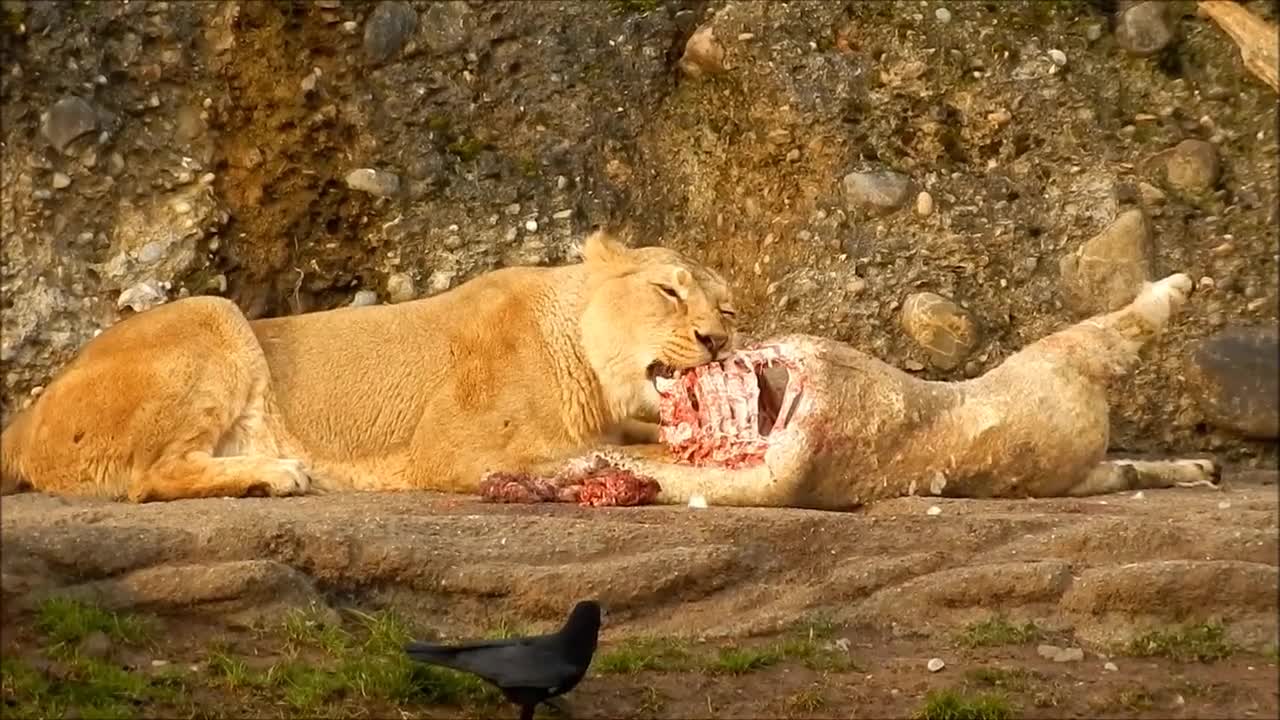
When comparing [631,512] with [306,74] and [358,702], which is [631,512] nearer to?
[358,702]

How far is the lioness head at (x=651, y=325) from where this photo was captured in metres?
8.51

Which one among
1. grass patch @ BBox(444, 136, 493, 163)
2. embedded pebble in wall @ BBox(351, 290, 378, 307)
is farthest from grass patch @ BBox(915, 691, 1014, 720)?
grass patch @ BBox(444, 136, 493, 163)

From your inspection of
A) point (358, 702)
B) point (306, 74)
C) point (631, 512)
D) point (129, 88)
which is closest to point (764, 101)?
point (306, 74)

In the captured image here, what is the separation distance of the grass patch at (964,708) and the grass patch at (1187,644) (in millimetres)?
718

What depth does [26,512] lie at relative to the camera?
7234 millimetres

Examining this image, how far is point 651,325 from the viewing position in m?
8.59

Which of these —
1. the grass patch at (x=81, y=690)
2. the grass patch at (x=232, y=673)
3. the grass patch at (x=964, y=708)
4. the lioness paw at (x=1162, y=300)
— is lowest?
the lioness paw at (x=1162, y=300)

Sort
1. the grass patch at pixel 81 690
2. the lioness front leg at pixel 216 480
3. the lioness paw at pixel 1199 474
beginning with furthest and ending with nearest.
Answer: the lioness paw at pixel 1199 474, the lioness front leg at pixel 216 480, the grass patch at pixel 81 690

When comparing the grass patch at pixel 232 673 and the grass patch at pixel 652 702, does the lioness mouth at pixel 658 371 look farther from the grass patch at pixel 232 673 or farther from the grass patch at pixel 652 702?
the grass patch at pixel 232 673

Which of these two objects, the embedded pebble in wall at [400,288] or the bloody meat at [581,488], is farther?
the embedded pebble in wall at [400,288]

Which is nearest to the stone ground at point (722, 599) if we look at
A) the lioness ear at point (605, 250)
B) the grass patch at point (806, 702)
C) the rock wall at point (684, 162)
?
the grass patch at point (806, 702)

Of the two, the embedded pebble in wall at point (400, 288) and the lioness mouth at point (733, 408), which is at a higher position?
the lioness mouth at point (733, 408)

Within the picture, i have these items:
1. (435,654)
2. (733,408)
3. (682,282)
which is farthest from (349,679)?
(682,282)

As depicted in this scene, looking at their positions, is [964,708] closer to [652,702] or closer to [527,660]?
[652,702]
